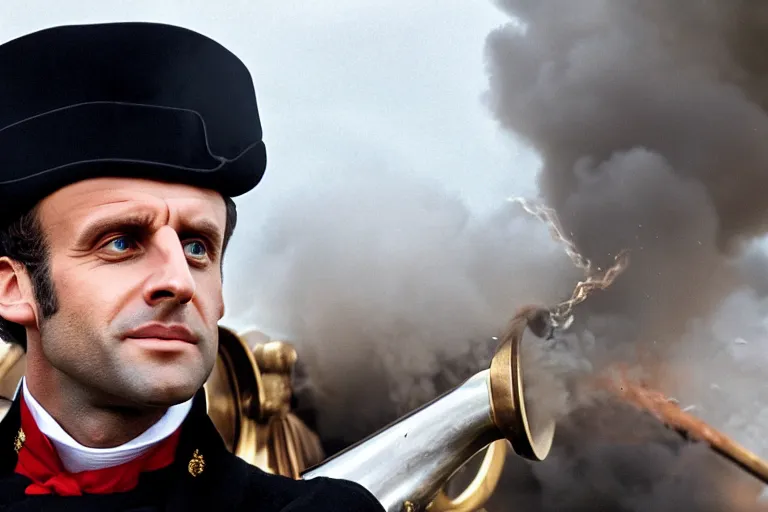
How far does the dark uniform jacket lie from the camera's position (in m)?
1.43

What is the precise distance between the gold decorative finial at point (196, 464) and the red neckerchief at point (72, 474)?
34 millimetres

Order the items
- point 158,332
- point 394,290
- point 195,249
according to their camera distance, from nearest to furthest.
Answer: point 158,332, point 195,249, point 394,290

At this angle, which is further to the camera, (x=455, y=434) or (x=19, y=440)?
(x=455, y=434)

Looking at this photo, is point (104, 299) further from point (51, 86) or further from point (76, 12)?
point (76, 12)

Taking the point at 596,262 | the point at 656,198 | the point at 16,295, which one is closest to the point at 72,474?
the point at 16,295

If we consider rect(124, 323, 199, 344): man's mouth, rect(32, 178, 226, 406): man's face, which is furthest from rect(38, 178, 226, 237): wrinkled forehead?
rect(124, 323, 199, 344): man's mouth

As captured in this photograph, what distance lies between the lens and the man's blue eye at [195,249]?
148 centimetres

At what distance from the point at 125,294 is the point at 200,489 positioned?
0.33 metres

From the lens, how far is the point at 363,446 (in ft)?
5.90

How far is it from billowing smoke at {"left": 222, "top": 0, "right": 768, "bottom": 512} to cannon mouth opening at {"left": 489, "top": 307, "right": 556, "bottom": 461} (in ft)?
0.09

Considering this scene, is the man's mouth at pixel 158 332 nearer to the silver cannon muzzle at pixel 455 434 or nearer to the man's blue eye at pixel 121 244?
the man's blue eye at pixel 121 244

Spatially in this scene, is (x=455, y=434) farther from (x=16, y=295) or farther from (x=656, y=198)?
→ (x=16, y=295)

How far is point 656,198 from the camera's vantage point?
174 centimetres

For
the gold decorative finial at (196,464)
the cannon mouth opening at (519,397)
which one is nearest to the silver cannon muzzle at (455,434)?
Result: the cannon mouth opening at (519,397)
